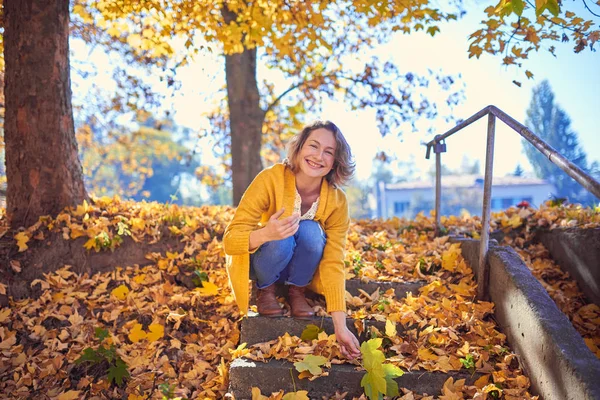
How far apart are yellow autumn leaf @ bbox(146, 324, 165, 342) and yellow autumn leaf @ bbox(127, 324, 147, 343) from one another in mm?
41

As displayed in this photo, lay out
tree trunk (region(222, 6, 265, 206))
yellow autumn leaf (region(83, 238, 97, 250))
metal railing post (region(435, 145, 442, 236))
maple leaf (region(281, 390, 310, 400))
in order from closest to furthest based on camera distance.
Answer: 1. maple leaf (region(281, 390, 310, 400))
2. yellow autumn leaf (region(83, 238, 97, 250))
3. metal railing post (region(435, 145, 442, 236))
4. tree trunk (region(222, 6, 265, 206))

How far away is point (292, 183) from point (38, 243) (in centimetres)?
250

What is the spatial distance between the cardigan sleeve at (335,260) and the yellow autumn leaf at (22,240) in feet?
8.65

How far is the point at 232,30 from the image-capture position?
537cm

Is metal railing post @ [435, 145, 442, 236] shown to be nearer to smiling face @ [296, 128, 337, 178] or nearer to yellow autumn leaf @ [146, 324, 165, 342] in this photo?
smiling face @ [296, 128, 337, 178]

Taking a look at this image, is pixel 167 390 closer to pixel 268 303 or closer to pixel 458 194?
pixel 268 303

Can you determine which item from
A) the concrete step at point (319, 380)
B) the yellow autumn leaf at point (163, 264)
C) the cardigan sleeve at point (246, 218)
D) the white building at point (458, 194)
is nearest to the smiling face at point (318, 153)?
the cardigan sleeve at point (246, 218)

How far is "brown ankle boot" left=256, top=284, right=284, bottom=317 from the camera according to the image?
10.4 ft

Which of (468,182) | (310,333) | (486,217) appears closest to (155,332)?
(310,333)

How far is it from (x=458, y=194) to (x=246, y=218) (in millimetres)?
38940

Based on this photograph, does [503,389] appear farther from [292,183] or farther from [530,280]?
[292,183]

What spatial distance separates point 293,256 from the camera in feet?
10.4

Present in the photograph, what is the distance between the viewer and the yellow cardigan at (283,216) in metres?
3.02

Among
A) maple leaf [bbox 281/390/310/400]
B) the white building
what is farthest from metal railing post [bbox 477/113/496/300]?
the white building
